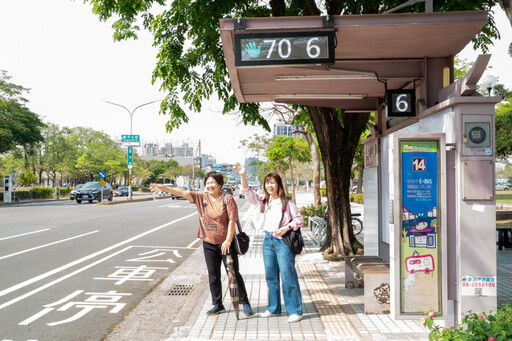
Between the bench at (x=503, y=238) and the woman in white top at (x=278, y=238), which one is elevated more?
the woman in white top at (x=278, y=238)

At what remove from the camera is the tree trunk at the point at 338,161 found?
29.9 feet

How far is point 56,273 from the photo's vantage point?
26.0 ft

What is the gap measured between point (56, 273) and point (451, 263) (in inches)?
257

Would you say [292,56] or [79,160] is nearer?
[292,56]

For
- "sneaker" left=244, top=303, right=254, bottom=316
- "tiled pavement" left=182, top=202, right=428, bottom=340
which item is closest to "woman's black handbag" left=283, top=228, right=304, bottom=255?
"tiled pavement" left=182, top=202, right=428, bottom=340

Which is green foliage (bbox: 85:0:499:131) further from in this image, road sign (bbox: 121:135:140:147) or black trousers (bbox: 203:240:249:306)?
road sign (bbox: 121:135:140:147)

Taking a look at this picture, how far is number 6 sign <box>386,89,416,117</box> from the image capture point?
17.8 ft

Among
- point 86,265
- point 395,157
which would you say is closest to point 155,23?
point 86,265

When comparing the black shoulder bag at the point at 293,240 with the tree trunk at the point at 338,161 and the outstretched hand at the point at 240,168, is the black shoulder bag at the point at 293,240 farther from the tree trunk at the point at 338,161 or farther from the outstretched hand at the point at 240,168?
the tree trunk at the point at 338,161

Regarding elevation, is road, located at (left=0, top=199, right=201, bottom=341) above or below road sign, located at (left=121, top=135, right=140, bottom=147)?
below

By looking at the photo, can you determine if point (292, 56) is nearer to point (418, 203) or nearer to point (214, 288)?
point (418, 203)

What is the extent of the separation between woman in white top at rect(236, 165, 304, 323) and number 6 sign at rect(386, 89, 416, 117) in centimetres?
172

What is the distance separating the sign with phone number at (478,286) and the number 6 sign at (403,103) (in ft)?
6.69

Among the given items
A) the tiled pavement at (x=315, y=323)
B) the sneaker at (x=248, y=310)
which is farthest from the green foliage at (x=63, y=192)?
the sneaker at (x=248, y=310)
